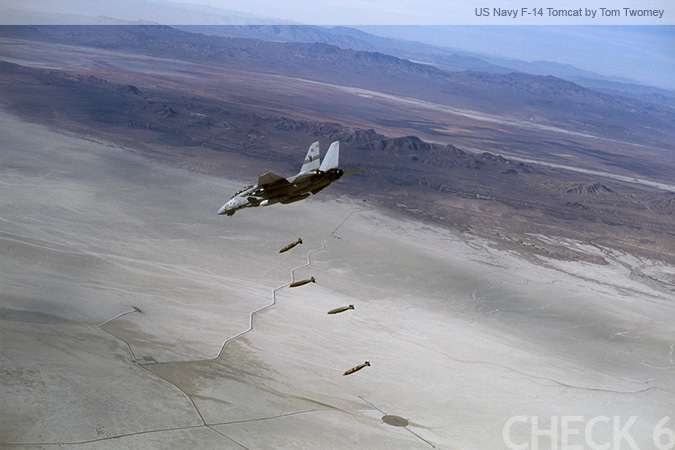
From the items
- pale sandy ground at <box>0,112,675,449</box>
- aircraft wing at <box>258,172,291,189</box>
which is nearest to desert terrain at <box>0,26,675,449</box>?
pale sandy ground at <box>0,112,675,449</box>

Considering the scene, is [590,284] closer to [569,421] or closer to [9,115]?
[569,421]

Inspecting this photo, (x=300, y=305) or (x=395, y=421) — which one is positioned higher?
(x=300, y=305)

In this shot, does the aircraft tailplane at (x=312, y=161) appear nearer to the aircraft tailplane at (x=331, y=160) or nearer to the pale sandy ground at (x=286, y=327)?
the aircraft tailplane at (x=331, y=160)

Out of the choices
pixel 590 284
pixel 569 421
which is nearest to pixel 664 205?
pixel 590 284

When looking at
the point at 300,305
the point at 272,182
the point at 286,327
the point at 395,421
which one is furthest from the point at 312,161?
the point at 300,305

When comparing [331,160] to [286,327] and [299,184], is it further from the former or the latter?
[286,327]

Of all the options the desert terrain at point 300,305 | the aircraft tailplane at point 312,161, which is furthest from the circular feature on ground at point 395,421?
the aircraft tailplane at point 312,161
